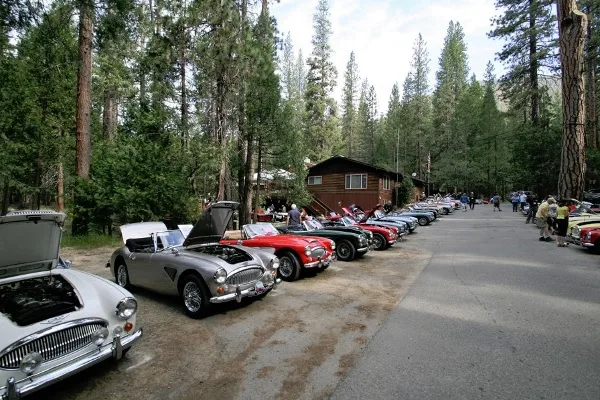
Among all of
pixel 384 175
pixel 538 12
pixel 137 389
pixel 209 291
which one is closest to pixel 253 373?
pixel 137 389

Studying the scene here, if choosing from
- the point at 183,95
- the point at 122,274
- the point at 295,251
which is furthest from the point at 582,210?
the point at 183,95

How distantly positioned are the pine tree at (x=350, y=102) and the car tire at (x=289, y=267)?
60060 millimetres

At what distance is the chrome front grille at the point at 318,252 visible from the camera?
8336 millimetres

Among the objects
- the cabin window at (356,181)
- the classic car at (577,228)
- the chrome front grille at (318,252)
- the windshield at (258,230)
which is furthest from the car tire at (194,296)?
the cabin window at (356,181)

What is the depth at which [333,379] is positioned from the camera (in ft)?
12.1

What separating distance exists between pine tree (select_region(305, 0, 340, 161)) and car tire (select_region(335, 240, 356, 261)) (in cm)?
3345

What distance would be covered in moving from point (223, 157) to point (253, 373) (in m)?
12.2

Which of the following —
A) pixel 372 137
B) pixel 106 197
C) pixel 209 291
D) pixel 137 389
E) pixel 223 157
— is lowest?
pixel 137 389

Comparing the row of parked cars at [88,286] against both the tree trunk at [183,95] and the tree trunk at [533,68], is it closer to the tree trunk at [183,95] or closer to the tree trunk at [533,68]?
the tree trunk at [183,95]

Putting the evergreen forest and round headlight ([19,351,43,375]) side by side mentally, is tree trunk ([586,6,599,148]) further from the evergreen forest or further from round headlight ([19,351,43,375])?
round headlight ([19,351,43,375])

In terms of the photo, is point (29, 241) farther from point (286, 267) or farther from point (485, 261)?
point (485, 261)

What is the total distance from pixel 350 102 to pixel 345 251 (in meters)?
57.6

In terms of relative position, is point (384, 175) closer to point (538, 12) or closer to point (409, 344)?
point (538, 12)

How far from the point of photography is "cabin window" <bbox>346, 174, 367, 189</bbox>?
3180 cm
